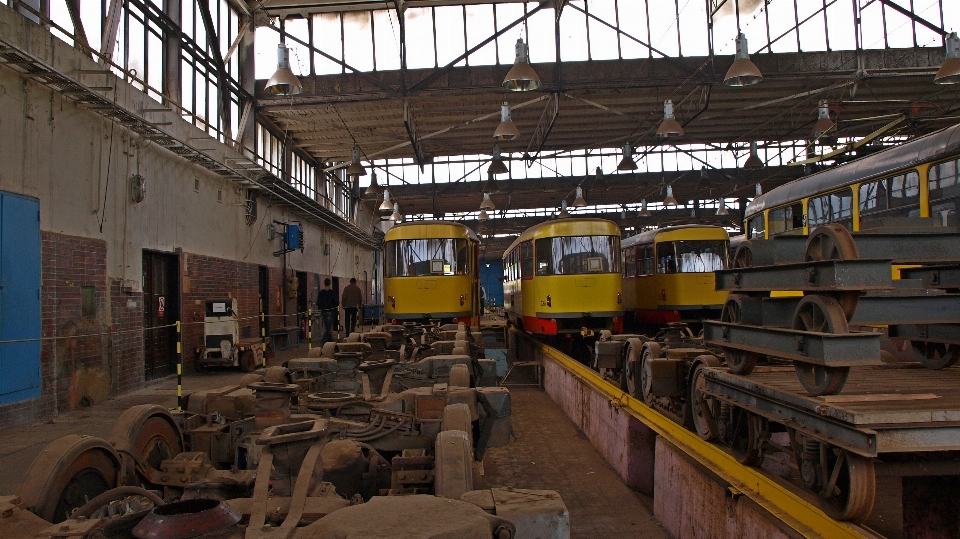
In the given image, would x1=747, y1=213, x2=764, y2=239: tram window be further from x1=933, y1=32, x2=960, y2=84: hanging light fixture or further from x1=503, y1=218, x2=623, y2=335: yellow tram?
x1=933, y1=32, x2=960, y2=84: hanging light fixture

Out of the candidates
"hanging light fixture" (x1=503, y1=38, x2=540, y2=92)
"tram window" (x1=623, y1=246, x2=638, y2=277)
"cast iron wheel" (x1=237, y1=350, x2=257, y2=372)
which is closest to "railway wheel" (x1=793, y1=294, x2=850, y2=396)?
"hanging light fixture" (x1=503, y1=38, x2=540, y2=92)

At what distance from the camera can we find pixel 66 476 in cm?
304

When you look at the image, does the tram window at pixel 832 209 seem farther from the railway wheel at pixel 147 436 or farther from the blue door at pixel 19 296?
the blue door at pixel 19 296

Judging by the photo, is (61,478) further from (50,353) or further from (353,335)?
(353,335)

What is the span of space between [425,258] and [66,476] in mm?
10955

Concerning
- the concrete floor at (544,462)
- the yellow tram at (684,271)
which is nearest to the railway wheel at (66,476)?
the concrete floor at (544,462)

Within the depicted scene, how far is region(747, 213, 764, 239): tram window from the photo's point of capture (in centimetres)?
1114

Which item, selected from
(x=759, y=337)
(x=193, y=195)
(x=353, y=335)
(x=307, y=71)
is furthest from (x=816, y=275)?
(x=307, y=71)

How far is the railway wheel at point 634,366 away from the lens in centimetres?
677

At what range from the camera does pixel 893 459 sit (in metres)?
3.52

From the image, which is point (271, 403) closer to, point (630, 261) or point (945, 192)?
point (945, 192)

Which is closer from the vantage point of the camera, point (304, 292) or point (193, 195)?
point (193, 195)

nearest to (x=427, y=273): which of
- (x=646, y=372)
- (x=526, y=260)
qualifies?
(x=526, y=260)

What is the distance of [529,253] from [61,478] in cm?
1134
